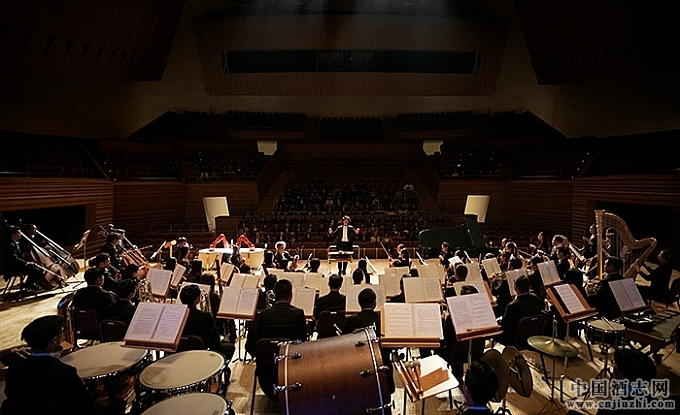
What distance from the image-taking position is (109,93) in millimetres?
15438

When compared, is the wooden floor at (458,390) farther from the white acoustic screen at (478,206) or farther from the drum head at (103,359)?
the white acoustic screen at (478,206)

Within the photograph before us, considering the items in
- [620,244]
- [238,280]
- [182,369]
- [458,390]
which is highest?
[620,244]

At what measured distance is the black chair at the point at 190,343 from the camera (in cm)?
387

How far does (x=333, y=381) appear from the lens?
9.68 ft

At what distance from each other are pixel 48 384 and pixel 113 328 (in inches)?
73.2

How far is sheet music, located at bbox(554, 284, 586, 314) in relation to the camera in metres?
4.43

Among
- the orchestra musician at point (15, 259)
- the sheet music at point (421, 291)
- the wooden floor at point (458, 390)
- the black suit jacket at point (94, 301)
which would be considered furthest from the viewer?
the orchestra musician at point (15, 259)

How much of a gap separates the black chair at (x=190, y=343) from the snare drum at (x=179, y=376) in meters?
0.23

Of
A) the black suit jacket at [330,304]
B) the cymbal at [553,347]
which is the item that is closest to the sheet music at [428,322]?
the cymbal at [553,347]

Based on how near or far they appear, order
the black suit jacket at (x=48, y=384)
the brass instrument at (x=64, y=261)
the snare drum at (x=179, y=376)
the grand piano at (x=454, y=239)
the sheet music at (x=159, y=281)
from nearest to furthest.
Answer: the black suit jacket at (x=48, y=384)
the snare drum at (x=179, y=376)
the sheet music at (x=159, y=281)
the brass instrument at (x=64, y=261)
the grand piano at (x=454, y=239)

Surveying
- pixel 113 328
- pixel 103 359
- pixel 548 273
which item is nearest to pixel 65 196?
pixel 113 328

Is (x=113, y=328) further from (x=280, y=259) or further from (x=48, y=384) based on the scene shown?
(x=280, y=259)

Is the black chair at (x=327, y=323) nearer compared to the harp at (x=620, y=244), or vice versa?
the black chair at (x=327, y=323)

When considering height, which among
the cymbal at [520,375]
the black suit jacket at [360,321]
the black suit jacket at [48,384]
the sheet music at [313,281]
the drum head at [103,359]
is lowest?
the cymbal at [520,375]
